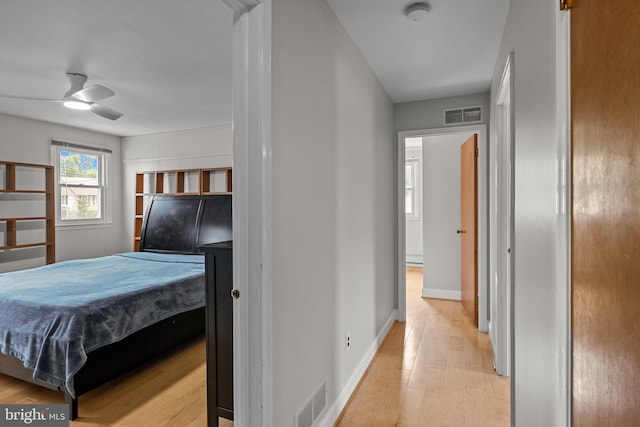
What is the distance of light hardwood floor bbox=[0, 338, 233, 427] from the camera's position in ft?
6.75

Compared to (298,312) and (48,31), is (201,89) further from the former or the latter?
(298,312)

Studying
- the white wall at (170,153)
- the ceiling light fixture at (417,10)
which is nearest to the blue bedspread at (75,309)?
the white wall at (170,153)

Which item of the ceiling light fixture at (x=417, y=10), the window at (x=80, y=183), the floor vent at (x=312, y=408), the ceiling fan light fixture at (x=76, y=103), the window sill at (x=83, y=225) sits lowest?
the floor vent at (x=312, y=408)

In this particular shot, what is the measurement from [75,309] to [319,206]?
1.75 m

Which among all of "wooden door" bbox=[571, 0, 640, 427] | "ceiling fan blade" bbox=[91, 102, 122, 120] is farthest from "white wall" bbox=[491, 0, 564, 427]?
"ceiling fan blade" bbox=[91, 102, 122, 120]

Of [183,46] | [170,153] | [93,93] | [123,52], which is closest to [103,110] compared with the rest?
[93,93]

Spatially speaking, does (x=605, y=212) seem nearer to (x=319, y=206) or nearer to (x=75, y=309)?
(x=319, y=206)

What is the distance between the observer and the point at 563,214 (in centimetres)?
98

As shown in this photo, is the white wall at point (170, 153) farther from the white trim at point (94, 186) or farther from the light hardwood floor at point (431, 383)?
the light hardwood floor at point (431, 383)

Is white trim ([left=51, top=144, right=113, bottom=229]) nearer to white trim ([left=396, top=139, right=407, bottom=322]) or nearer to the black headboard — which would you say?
the black headboard

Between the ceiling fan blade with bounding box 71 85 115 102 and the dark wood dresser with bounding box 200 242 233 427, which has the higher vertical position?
the ceiling fan blade with bounding box 71 85 115 102

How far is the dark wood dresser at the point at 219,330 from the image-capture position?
1.78 metres

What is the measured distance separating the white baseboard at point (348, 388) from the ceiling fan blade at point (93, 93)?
299 centimetres

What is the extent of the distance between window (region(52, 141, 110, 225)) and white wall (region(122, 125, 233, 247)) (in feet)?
1.11
